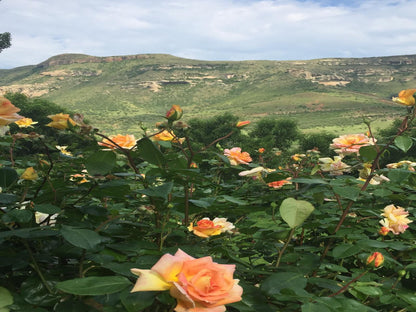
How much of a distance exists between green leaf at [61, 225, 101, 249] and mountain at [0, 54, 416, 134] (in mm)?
44742

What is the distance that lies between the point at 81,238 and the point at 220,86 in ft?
240

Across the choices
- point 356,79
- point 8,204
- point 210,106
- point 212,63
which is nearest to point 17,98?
point 8,204

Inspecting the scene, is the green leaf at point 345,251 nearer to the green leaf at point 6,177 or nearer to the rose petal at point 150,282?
the rose petal at point 150,282

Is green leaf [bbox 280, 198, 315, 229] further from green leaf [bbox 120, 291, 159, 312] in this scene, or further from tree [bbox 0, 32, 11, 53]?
tree [bbox 0, 32, 11, 53]

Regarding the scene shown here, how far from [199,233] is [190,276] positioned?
18.8 inches

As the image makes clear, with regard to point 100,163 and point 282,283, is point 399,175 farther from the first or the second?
point 100,163

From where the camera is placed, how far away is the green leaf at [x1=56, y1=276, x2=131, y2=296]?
1.55 ft

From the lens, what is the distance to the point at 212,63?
81.2m

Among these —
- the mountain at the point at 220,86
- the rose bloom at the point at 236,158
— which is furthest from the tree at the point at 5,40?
the rose bloom at the point at 236,158

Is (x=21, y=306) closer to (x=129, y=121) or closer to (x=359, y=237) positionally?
(x=359, y=237)

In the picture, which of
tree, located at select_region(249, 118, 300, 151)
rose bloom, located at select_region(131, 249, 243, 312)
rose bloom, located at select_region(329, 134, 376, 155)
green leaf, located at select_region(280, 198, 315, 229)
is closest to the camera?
rose bloom, located at select_region(131, 249, 243, 312)

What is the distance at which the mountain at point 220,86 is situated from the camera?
53.2 meters

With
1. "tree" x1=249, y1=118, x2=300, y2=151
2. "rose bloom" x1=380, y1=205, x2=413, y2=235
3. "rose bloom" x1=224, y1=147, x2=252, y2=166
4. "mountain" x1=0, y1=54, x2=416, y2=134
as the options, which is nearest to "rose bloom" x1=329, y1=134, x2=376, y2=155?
"rose bloom" x1=380, y1=205, x2=413, y2=235

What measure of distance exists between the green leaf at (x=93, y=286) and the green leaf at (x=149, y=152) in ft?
1.22
